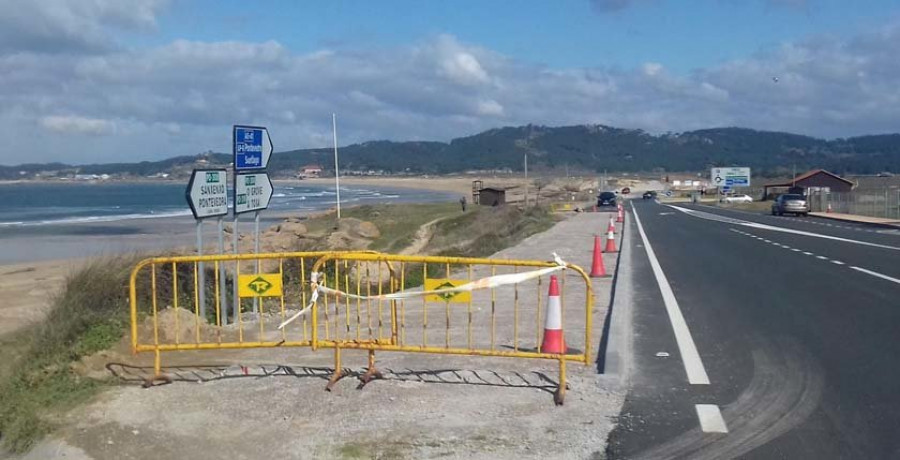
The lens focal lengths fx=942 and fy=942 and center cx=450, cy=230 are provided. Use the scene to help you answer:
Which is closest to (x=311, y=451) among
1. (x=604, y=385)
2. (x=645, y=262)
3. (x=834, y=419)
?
(x=604, y=385)

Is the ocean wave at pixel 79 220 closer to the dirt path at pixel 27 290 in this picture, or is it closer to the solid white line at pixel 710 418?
Answer: the dirt path at pixel 27 290

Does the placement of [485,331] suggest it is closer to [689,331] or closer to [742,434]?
[689,331]

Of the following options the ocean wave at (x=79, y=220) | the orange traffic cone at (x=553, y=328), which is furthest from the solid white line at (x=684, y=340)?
the ocean wave at (x=79, y=220)

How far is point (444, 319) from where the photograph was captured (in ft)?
40.4

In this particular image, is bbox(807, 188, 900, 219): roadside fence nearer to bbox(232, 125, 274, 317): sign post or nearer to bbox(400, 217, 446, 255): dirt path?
bbox(400, 217, 446, 255): dirt path

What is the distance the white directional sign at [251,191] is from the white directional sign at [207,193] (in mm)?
308

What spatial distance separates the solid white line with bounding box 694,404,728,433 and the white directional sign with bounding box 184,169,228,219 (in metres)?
6.51

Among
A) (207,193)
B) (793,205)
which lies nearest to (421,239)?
(207,193)

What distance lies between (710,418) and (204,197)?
6941 mm

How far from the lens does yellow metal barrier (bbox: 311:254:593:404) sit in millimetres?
8484

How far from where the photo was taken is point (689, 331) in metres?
11.4

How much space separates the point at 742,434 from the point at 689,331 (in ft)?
15.5

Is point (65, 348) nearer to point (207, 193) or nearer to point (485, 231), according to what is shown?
point (207, 193)

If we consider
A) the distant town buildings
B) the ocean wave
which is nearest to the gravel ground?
the ocean wave
